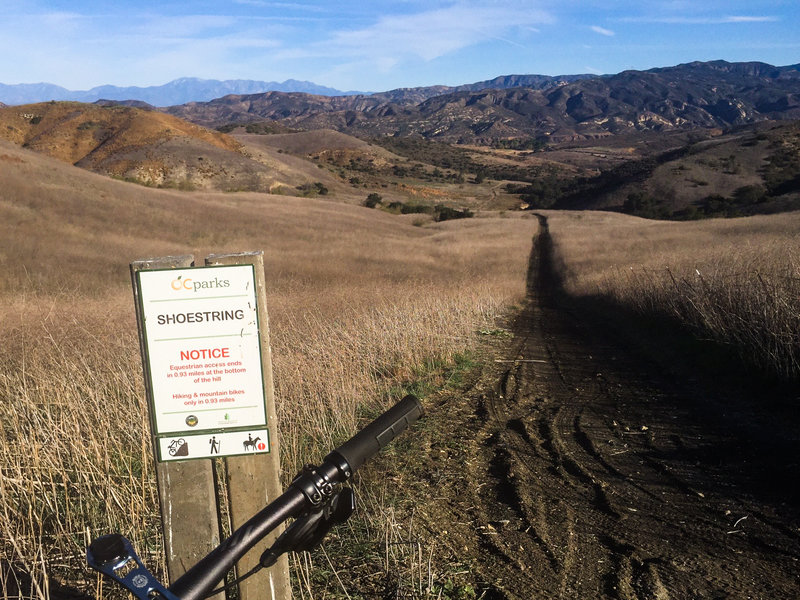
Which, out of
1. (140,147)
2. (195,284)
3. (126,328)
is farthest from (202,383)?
(140,147)

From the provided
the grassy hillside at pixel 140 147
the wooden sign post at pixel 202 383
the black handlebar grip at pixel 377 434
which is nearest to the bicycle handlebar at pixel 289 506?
the black handlebar grip at pixel 377 434

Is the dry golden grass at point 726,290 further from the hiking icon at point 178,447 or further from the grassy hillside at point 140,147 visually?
the grassy hillside at point 140,147

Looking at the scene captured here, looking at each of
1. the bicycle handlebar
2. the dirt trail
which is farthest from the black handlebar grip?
the dirt trail

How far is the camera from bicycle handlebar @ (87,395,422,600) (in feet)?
5.05

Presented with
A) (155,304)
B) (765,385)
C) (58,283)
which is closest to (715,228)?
(765,385)

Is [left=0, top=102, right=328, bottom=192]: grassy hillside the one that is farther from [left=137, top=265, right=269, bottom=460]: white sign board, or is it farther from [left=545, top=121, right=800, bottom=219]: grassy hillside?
[left=137, top=265, right=269, bottom=460]: white sign board

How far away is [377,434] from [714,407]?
6.40 metres

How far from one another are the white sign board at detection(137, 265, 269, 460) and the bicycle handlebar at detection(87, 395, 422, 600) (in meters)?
0.77

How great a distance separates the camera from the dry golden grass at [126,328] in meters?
4.19

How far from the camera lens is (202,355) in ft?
8.34

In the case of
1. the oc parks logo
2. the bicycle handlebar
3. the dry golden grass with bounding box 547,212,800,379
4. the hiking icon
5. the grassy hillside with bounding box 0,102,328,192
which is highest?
the grassy hillside with bounding box 0,102,328,192

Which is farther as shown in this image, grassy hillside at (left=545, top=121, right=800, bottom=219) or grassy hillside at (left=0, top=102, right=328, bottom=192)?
grassy hillside at (left=0, top=102, right=328, bottom=192)

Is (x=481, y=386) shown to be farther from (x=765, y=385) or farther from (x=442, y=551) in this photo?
(x=442, y=551)

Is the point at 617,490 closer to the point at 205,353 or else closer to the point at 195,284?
the point at 205,353
